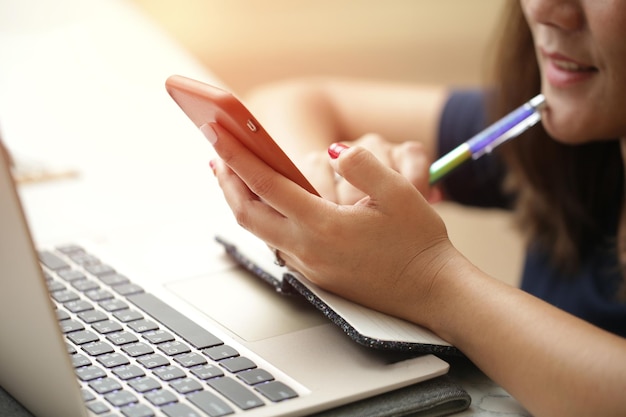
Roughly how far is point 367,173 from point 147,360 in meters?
0.16

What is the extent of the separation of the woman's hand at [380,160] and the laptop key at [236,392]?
0.19 m

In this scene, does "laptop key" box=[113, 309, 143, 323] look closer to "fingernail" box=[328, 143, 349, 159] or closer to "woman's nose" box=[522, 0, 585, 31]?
"fingernail" box=[328, 143, 349, 159]

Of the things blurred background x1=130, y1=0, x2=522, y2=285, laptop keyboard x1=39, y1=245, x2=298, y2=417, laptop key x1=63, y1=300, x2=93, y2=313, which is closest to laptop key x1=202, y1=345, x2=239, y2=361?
laptop keyboard x1=39, y1=245, x2=298, y2=417

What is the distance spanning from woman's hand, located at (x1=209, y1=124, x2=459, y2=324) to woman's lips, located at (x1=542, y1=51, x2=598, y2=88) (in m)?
0.26

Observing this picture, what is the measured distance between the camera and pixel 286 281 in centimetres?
52

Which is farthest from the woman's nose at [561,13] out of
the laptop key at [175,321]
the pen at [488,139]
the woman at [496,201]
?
the laptop key at [175,321]

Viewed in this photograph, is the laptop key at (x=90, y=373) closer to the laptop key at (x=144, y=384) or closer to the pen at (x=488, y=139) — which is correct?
the laptop key at (x=144, y=384)

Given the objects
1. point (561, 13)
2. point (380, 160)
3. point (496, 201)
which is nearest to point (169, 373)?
point (380, 160)

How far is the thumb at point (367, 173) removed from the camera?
462 mm

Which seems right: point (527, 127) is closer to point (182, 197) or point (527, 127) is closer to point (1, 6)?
point (182, 197)

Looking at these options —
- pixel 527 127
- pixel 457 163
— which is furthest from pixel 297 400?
pixel 527 127

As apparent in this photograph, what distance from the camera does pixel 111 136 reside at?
87 centimetres

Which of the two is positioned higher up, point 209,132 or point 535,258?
point 209,132

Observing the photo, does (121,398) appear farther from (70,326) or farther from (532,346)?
(532,346)
